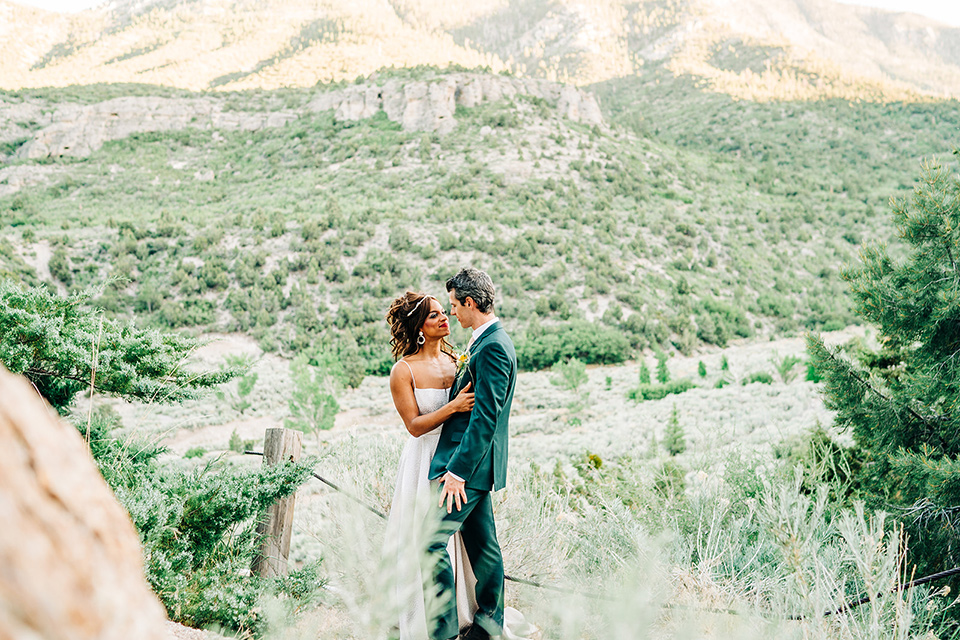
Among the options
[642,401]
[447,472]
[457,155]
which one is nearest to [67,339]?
[447,472]

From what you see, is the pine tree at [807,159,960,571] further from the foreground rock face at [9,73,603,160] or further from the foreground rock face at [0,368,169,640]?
the foreground rock face at [9,73,603,160]

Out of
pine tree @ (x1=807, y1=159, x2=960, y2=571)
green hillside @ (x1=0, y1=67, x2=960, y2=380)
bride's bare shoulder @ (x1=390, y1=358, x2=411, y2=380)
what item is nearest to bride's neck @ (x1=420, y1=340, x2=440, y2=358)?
bride's bare shoulder @ (x1=390, y1=358, x2=411, y2=380)

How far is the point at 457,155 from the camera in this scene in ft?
117

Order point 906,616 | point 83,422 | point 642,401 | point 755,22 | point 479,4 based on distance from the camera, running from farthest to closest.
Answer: point 479,4 < point 755,22 < point 642,401 < point 83,422 < point 906,616

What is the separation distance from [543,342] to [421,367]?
17.7m

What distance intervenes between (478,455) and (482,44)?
100392 millimetres

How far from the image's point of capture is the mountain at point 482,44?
5416 centimetres

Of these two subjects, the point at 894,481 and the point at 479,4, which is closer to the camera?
the point at 894,481

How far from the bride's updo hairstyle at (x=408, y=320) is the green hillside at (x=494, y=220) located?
17134mm

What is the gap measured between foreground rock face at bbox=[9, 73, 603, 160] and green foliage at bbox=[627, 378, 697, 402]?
27.8 meters

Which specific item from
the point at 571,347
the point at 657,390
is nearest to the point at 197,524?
the point at 657,390

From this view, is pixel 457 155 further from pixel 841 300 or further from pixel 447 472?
pixel 447 472

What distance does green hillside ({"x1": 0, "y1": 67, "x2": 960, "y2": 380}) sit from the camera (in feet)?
76.9

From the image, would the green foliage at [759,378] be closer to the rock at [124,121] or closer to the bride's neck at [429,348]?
the bride's neck at [429,348]
